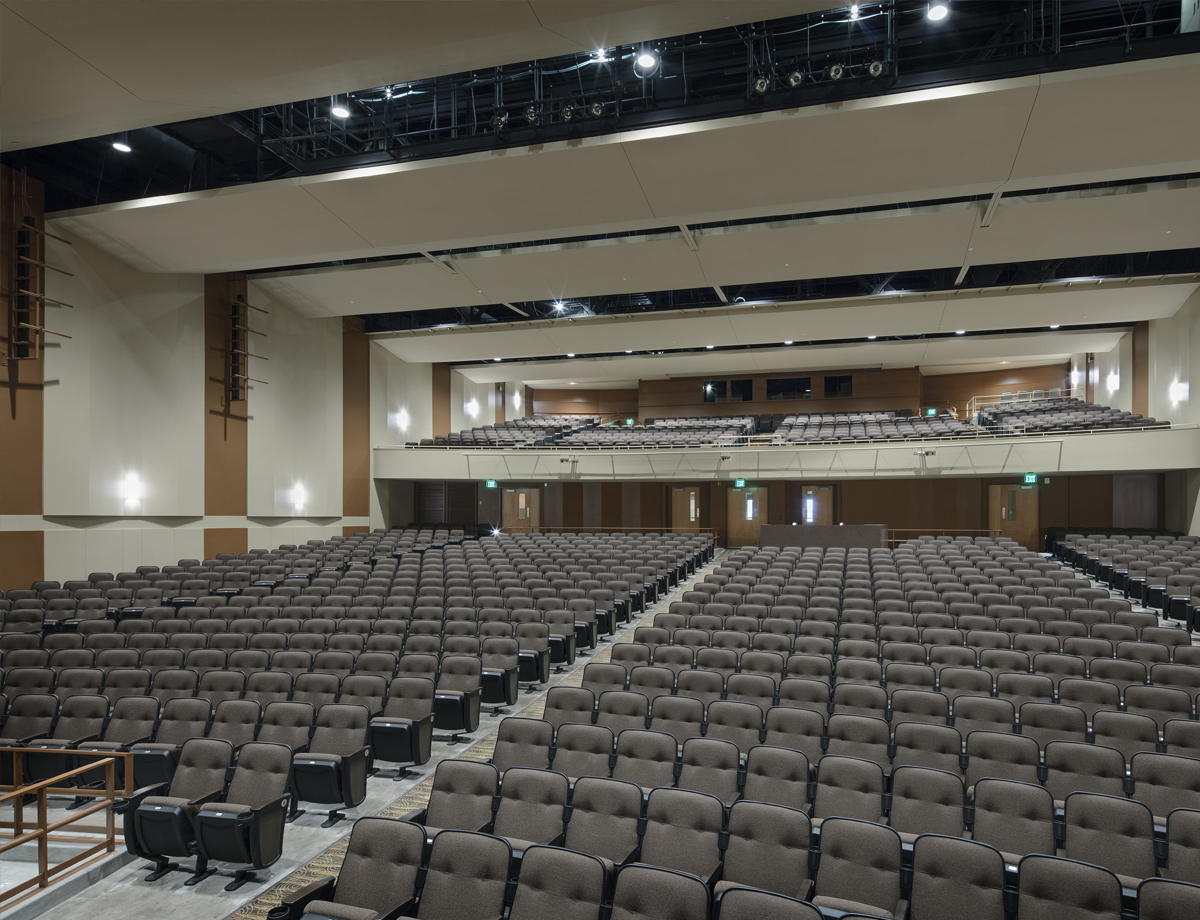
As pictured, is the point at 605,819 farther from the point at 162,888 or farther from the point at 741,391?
the point at 741,391

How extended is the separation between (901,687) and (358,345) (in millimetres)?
18045

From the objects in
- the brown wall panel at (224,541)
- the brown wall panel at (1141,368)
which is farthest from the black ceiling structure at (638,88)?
the brown wall panel at (1141,368)

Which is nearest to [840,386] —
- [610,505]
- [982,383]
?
[982,383]

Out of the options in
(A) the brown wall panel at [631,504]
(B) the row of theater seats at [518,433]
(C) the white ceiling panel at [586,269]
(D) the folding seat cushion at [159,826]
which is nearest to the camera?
(D) the folding seat cushion at [159,826]

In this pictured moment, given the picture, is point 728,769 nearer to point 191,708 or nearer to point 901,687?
point 901,687

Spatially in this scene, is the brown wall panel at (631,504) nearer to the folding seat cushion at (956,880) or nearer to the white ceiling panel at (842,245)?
the white ceiling panel at (842,245)

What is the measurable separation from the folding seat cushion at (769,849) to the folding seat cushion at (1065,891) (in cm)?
97

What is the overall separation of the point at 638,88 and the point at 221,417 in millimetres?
11155

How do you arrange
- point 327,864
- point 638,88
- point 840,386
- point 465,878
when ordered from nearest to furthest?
point 465,878 < point 327,864 < point 638,88 < point 840,386

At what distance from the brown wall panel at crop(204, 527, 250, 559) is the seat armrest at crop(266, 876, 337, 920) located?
13.5 m

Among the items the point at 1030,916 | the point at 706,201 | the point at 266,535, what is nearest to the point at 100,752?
the point at 1030,916

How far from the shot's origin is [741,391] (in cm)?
2783

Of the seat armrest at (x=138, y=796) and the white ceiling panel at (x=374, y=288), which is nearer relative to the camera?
the seat armrest at (x=138, y=796)

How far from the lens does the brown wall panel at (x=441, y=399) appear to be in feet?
82.7
